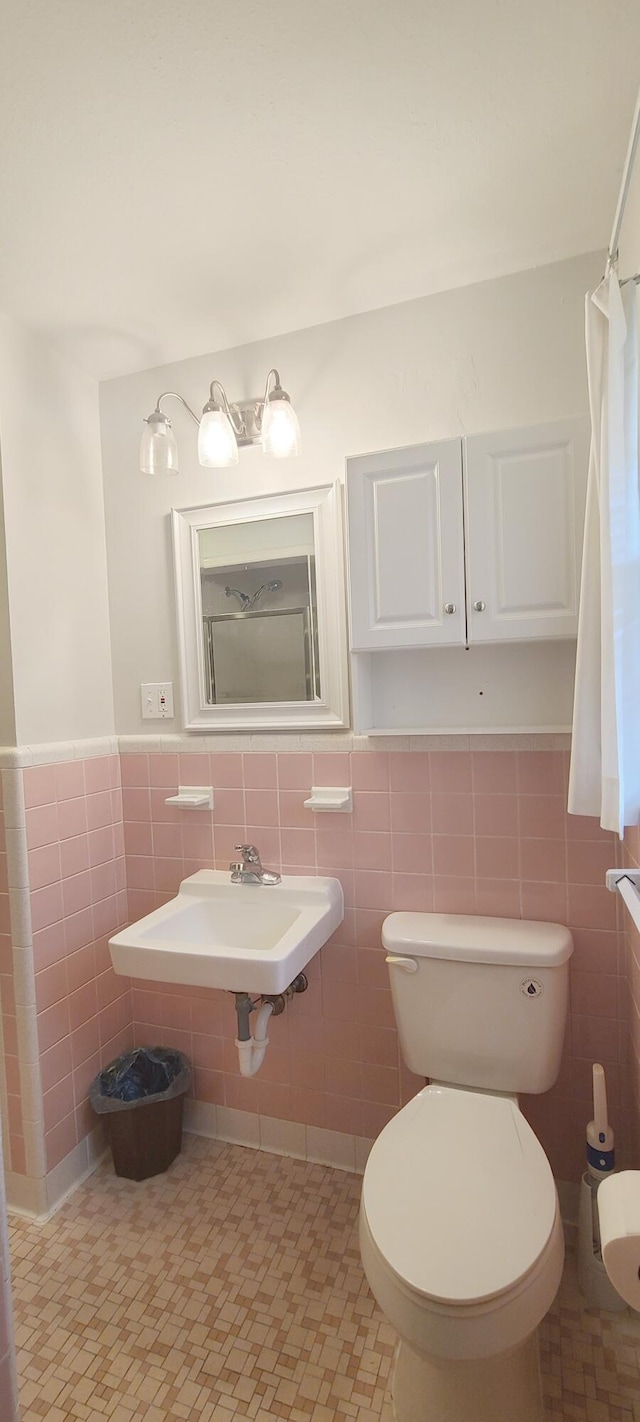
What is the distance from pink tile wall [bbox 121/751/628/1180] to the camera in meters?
1.45

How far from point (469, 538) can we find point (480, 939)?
0.92m

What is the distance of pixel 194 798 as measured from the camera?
5.89 feet

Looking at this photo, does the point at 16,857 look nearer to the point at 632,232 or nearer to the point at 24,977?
the point at 24,977

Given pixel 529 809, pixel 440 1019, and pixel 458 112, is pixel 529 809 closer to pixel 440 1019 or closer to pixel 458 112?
pixel 440 1019

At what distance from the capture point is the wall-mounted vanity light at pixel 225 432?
4.99 ft

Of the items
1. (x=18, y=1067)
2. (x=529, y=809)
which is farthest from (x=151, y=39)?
(x=18, y=1067)

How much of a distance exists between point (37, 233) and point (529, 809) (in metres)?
1.74

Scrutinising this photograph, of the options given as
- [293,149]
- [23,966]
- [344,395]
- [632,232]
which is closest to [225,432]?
[344,395]

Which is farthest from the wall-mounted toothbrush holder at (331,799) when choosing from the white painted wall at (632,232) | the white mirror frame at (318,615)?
the white painted wall at (632,232)

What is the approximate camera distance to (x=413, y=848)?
1592mm

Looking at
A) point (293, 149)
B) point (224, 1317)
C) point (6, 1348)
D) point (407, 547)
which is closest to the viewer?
point (6, 1348)

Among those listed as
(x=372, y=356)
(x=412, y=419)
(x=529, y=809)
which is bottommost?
(x=529, y=809)

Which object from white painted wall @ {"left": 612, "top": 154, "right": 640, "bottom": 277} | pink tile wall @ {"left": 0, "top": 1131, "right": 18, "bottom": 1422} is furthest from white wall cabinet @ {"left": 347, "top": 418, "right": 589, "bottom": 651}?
pink tile wall @ {"left": 0, "top": 1131, "right": 18, "bottom": 1422}

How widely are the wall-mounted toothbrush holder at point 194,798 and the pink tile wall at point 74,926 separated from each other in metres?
0.24
